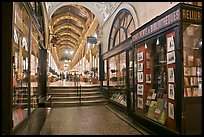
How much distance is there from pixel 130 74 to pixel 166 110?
92.2 inches

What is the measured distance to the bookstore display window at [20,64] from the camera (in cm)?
364

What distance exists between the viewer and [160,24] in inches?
152

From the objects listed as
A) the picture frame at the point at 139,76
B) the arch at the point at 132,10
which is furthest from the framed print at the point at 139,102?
the arch at the point at 132,10

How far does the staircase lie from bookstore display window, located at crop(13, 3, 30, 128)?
11.6 feet

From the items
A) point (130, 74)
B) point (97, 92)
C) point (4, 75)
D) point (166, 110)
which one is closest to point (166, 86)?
point (166, 110)

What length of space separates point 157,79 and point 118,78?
3182 mm

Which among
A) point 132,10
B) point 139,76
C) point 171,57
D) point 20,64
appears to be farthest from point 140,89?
point 20,64

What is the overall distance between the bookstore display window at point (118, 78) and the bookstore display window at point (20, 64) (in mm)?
3393

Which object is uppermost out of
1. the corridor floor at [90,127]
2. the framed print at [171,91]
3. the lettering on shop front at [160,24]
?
the lettering on shop front at [160,24]

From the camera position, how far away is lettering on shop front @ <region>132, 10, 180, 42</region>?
338 centimetres

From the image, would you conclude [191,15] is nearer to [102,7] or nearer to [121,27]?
[121,27]

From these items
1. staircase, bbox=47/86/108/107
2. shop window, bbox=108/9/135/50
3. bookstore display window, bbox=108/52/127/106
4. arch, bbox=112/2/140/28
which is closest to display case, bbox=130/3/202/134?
arch, bbox=112/2/140/28

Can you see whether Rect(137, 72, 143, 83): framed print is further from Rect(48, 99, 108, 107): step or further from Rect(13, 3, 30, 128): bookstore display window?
Rect(48, 99, 108, 107): step

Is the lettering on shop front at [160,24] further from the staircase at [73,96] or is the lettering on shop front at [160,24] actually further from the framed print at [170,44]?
the staircase at [73,96]
